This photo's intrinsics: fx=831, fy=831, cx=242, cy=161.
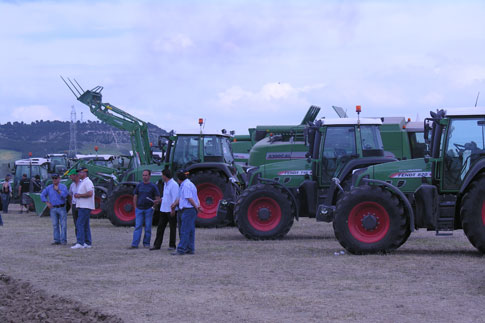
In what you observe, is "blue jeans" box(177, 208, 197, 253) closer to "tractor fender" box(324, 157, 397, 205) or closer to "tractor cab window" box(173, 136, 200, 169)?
"tractor fender" box(324, 157, 397, 205)

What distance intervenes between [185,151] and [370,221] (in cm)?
934

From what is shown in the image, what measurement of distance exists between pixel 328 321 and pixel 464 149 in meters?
6.88

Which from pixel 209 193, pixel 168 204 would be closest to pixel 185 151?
pixel 209 193

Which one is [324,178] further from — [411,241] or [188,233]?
[188,233]

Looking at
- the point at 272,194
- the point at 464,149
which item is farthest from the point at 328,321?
the point at 272,194

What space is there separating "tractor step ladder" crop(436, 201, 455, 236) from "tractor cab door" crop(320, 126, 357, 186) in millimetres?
3931

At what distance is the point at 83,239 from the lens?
1691 centimetres

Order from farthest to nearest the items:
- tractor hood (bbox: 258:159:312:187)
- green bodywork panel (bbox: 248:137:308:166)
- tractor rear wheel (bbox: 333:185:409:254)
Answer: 1. green bodywork panel (bbox: 248:137:308:166)
2. tractor hood (bbox: 258:159:312:187)
3. tractor rear wheel (bbox: 333:185:409:254)

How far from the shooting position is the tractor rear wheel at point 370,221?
14609 millimetres

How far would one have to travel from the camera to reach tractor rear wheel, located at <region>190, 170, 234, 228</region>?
2214 centimetres

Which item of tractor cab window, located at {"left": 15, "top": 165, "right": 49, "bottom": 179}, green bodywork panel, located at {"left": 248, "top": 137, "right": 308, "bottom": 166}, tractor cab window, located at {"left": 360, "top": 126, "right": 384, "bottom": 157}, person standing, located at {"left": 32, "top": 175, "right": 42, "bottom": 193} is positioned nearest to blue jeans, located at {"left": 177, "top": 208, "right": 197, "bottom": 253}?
tractor cab window, located at {"left": 360, "top": 126, "right": 384, "bottom": 157}

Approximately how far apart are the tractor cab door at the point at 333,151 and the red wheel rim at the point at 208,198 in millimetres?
4639

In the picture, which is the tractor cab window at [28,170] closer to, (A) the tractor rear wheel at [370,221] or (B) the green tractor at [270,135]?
(B) the green tractor at [270,135]

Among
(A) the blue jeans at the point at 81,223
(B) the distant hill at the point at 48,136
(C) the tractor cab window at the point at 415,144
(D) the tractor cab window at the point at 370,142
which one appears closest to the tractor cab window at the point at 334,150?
(D) the tractor cab window at the point at 370,142
